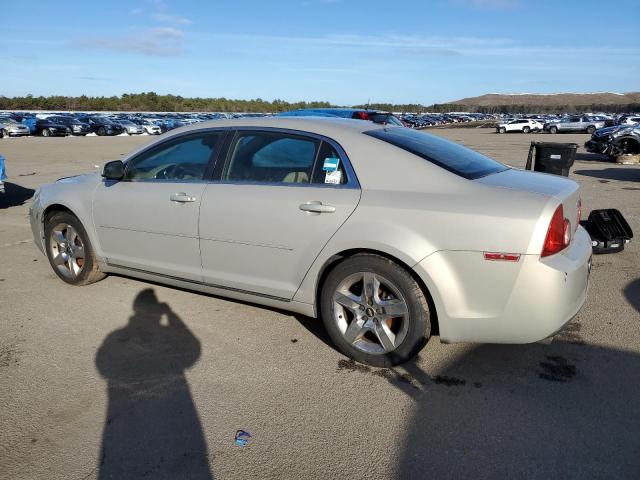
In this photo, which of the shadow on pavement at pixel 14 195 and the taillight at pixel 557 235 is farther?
the shadow on pavement at pixel 14 195

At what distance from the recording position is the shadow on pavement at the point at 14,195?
31.9 ft

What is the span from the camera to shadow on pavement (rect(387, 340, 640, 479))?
96.3 inches

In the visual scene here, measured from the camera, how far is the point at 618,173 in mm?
13836

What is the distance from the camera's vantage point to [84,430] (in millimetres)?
2773

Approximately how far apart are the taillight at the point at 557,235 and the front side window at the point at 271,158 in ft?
5.29

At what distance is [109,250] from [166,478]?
266cm

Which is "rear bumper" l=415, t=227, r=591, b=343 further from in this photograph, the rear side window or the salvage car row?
the salvage car row

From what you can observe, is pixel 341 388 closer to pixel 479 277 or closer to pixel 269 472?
pixel 269 472

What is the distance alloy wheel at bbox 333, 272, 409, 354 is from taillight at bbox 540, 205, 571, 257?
2.97ft

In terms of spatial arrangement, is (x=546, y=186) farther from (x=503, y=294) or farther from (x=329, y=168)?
(x=329, y=168)

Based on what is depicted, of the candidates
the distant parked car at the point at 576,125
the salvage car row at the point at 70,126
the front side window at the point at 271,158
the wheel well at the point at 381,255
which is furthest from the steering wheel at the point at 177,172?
the distant parked car at the point at 576,125

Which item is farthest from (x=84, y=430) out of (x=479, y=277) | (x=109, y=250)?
(x=479, y=277)

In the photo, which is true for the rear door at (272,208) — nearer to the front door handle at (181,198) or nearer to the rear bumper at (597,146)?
the front door handle at (181,198)

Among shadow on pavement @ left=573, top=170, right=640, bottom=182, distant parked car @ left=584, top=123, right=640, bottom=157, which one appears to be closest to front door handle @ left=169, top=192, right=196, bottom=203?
shadow on pavement @ left=573, top=170, right=640, bottom=182
